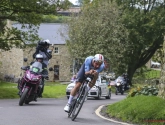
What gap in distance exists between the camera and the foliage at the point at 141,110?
34.6 ft

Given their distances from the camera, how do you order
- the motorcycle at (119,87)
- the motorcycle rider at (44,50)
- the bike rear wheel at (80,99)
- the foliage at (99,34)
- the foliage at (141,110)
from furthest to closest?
the foliage at (99,34), the motorcycle at (119,87), the motorcycle rider at (44,50), the bike rear wheel at (80,99), the foliage at (141,110)

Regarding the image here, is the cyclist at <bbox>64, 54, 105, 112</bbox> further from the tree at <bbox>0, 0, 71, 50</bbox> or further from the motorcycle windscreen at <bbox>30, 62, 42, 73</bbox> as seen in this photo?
the tree at <bbox>0, 0, 71, 50</bbox>

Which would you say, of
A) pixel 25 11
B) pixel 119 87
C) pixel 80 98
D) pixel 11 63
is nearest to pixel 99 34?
pixel 119 87

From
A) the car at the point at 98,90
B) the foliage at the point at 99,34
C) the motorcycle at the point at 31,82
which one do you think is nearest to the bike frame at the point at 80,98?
the motorcycle at the point at 31,82

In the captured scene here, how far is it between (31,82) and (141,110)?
484 cm

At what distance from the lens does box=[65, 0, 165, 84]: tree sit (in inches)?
1752

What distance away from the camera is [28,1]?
2216 cm

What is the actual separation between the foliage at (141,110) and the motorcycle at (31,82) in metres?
Answer: 3.28

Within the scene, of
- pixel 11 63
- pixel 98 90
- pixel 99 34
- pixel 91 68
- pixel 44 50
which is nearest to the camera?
pixel 91 68

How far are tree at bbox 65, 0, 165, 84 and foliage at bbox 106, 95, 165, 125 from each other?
3138 centimetres

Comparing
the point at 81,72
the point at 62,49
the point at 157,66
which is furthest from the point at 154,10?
the point at 157,66

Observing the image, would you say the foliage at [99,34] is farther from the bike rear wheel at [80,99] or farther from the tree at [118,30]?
the bike rear wheel at [80,99]

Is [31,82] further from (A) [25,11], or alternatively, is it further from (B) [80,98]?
(A) [25,11]

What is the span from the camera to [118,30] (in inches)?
1774
